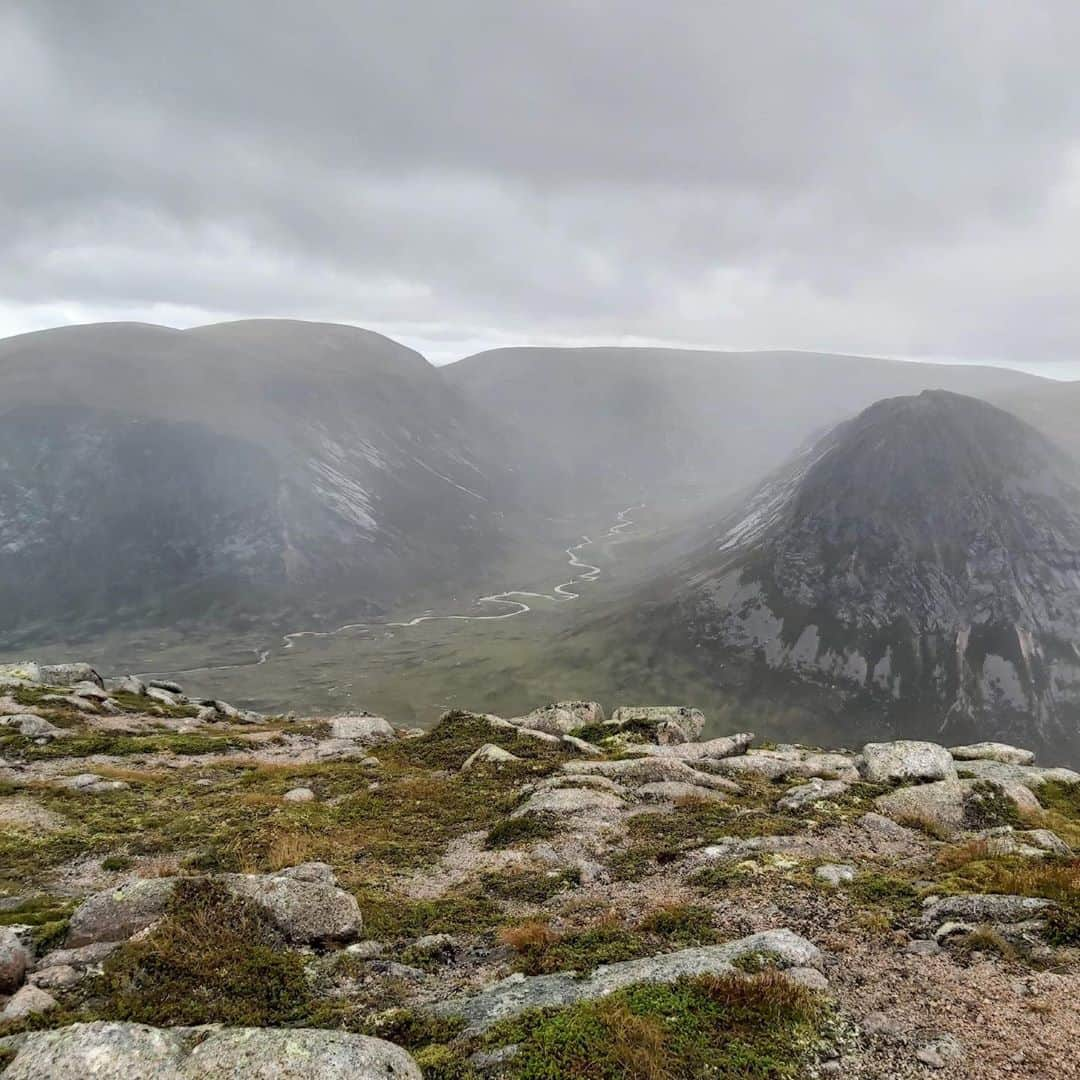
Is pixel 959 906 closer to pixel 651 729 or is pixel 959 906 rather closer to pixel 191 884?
pixel 191 884

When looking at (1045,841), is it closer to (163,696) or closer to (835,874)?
(835,874)

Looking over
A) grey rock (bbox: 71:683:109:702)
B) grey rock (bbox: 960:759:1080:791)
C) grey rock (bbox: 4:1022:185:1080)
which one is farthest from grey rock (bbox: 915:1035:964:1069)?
grey rock (bbox: 71:683:109:702)

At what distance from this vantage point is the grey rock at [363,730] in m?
50.3

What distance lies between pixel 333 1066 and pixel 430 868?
48.5 feet

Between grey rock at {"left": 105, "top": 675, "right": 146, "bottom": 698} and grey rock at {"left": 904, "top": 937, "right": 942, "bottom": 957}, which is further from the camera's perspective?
grey rock at {"left": 105, "top": 675, "right": 146, "bottom": 698}

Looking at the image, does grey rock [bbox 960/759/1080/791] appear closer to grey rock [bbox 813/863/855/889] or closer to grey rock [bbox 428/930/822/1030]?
grey rock [bbox 813/863/855/889]

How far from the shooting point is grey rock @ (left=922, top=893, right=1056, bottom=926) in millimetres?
16016

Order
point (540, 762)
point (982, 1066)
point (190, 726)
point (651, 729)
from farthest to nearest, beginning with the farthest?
point (190, 726) → point (651, 729) → point (540, 762) → point (982, 1066)

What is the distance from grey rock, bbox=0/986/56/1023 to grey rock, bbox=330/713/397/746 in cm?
3600

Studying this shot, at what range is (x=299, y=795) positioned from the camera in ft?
112

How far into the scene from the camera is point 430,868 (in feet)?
80.6

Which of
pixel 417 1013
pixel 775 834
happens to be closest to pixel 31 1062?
pixel 417 1013

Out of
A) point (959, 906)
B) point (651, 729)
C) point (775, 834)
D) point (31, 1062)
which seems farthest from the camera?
point (651, 729)

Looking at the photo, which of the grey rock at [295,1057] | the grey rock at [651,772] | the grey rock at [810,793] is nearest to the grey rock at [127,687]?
the grey rock at [651,772]
